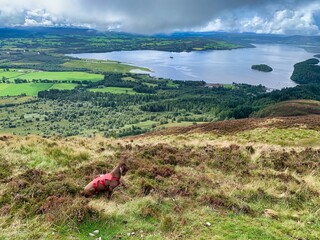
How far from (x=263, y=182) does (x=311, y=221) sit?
334 cm

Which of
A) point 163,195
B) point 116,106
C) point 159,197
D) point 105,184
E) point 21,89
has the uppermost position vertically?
point 105,184

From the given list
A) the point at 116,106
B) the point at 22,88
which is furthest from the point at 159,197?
the point at 22,88

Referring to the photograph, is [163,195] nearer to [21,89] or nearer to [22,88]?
[21,89]

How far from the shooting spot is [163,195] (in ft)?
35.7

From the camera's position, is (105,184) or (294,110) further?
(294,110)

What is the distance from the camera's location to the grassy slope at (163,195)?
8.41m

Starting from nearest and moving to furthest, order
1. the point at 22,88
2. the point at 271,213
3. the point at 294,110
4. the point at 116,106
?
the point at 271,213
the point at 294,110
the point at 116,106
the point at 22,88

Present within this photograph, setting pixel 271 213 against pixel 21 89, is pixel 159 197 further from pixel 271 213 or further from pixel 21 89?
pixel 21 89

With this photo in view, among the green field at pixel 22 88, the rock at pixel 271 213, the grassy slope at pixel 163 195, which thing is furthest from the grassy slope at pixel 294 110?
the green field at pixel 22 88

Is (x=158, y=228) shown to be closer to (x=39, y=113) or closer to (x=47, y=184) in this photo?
(x=47, y=184)

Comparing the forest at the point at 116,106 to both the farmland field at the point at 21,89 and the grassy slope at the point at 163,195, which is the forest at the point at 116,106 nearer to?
the farmland field at the point at 21,89

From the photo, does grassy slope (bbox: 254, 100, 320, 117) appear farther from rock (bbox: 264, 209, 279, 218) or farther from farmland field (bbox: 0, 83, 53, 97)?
farmland field (bbox: 0, 83, 53, 97)

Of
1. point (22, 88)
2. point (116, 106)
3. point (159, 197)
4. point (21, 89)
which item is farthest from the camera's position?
point (22, 88)

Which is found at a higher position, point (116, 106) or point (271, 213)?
point (271, 213)
